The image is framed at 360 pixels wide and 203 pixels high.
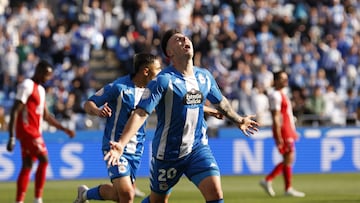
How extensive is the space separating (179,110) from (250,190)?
9632mm

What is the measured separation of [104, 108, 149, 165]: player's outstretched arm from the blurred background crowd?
1622 centimetres

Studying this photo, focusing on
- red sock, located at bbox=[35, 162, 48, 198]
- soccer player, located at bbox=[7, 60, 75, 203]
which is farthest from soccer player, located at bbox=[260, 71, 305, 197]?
red sock, located at bbox=[35, 162, 48, 198]

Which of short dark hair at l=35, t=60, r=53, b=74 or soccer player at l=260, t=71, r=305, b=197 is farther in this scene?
soccer player at l=260, t=71, r=305, b=197

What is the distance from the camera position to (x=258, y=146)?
25.9m

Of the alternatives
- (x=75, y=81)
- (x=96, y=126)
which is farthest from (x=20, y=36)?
(x=96, y=126)

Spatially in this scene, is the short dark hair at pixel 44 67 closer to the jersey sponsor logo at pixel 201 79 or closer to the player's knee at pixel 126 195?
the player's knee at pixel 126 195

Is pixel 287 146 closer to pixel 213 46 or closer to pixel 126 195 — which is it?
pixel 126 195

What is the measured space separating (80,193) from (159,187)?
2484mm

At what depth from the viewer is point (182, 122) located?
11070 mm

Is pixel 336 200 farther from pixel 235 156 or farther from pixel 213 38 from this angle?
pixel 213 38

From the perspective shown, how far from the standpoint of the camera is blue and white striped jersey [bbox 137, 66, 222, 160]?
10.9 meters

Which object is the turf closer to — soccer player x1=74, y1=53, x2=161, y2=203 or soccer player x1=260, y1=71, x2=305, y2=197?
soccer player x1=260, y1=71, x2=305, y2=197

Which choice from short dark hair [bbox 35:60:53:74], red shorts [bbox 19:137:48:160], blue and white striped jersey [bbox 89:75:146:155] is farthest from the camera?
red shorts [bbox 19:137:48:160]

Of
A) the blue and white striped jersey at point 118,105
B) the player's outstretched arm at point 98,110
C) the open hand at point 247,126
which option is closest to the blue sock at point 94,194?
the blue and white striped jersey at point 118,105
